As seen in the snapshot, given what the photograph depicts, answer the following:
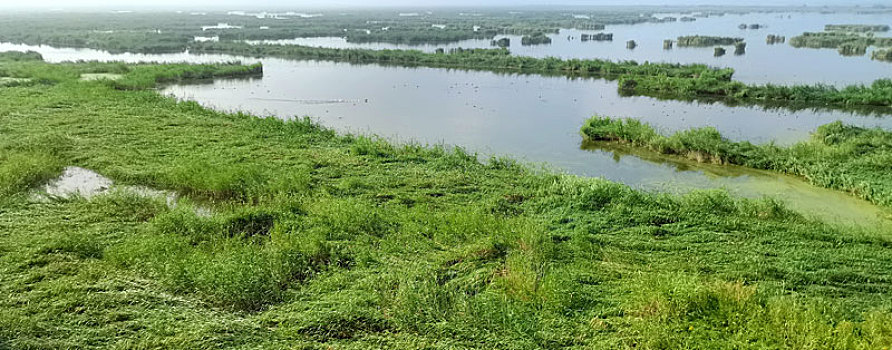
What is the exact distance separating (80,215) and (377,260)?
4882mm

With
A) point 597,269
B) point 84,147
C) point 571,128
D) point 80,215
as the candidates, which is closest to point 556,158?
point 571,128

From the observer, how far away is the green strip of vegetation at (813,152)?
9.65 metres

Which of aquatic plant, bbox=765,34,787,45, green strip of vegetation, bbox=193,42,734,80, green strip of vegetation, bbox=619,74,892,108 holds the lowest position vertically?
green strip of vegetation, bbox=619,74,892,108

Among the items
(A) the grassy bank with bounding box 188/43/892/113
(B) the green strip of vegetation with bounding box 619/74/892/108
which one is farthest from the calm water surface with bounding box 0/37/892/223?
(A) the grassy bank with bounding box 188/43/892/113

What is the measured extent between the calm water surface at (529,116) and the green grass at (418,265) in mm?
2647

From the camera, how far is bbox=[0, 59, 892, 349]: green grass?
188 inches

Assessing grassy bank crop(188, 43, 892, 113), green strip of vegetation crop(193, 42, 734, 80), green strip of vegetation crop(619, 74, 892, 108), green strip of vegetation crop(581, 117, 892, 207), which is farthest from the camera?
green strip of vegetation crop(193, 42, 734, 80)

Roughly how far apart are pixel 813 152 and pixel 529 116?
8.21 metres

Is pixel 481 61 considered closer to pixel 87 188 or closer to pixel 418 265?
pixel 87 188

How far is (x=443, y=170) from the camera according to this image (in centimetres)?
1023

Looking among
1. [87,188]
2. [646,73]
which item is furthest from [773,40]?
[87,188]

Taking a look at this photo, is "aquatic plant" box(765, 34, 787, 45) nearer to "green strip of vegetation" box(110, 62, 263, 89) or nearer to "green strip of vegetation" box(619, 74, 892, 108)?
"green strip of vegetation" box(619, 74, 892, 108)

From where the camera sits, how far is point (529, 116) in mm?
17312

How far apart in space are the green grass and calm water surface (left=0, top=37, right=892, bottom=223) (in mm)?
2647
